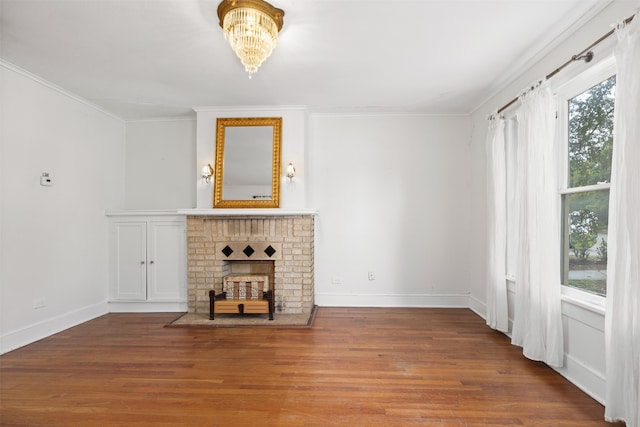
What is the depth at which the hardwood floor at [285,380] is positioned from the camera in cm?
199

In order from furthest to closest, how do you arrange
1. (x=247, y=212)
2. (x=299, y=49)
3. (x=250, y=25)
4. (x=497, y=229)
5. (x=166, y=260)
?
(x=166, y=260) < (x=247, y=212) < (x=497, y=229) < (x=299, y=49) < (x=250, y=25)

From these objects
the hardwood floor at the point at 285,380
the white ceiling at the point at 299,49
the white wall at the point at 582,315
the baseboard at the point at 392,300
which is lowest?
the hardwood floor at the point at 285,380

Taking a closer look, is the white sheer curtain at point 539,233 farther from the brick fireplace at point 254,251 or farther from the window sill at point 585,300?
the brick fireplace at point 254,251

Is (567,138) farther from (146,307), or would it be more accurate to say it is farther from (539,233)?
(146,307)

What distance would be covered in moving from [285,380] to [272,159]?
2.64m

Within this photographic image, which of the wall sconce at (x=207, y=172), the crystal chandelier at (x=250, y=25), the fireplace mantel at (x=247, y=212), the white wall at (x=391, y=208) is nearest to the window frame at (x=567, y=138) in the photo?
the white wall at (x=391, y=208)

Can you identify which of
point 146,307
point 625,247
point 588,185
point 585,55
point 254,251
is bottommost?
point 146,307

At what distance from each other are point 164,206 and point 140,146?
3.10 feet

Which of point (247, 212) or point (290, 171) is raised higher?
point (290, 171)

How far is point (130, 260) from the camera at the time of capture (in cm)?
421

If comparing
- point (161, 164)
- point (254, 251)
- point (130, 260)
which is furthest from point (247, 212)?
point (130, 260)

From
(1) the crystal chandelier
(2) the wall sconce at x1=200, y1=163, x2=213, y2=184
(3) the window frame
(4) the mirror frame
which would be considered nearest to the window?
(3) the window frame

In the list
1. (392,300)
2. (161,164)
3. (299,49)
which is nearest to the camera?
(299,49)

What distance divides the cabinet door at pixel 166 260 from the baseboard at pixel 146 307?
0.25ft
